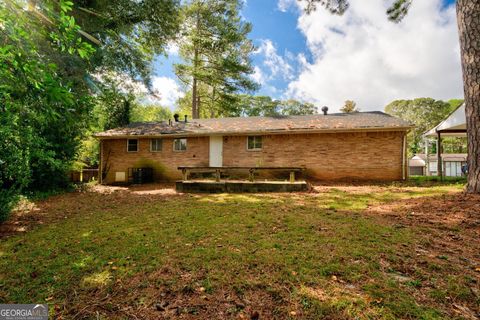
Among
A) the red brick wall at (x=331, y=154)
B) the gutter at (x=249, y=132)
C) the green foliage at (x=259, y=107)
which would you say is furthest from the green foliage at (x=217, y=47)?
the red brick wall at (x=331, y=154)

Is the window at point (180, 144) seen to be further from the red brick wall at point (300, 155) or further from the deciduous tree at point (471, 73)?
the deciduous tree at point (471, 73)

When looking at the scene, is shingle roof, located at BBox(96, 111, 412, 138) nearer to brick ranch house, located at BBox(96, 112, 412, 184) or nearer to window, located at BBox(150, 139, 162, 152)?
brick ranch house, located at BBox(96, 112, 412, 184)

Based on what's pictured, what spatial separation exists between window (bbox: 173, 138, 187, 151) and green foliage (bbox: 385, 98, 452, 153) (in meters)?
34.8

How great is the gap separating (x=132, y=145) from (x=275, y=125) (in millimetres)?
9344

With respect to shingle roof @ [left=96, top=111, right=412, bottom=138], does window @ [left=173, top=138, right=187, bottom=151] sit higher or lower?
lower

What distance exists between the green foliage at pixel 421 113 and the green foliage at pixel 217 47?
28.8 m

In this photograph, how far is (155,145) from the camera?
14.3m

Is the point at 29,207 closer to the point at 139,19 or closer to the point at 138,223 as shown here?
the point at 138,223

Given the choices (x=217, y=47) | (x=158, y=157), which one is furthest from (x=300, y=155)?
(x=217, y=47)

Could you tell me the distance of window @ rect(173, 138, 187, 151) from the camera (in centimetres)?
1392

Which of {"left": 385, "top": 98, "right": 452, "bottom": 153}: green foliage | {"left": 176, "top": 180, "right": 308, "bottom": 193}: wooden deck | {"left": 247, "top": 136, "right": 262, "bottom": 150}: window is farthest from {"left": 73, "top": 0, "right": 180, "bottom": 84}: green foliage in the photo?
{"left": 385, "top": 98, "right": 452, "bottom": 153}: green foliage

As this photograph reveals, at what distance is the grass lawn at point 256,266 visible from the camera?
2.01m

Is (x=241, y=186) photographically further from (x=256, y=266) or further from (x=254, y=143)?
(x=256, y=266)

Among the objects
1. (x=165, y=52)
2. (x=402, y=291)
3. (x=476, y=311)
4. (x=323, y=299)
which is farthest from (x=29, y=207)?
(x=165, y=52)
